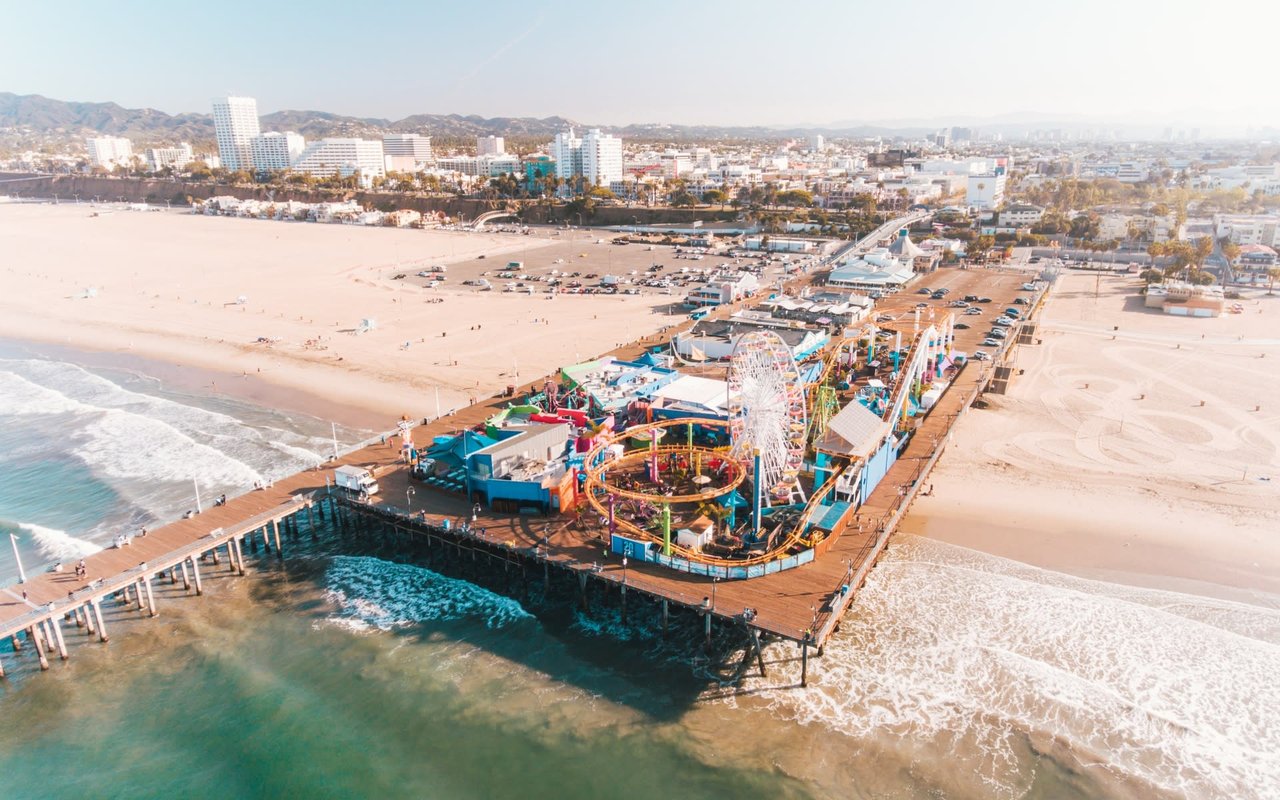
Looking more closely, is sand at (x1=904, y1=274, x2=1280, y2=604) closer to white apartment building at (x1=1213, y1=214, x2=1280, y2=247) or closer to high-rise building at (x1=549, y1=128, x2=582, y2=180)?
white apartment building at (x1=1213, y1=214, x2=1280, y2=247)

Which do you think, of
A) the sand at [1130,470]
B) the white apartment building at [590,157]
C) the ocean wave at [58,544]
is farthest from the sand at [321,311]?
the white apartment building at [590,157]

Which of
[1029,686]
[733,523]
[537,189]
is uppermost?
[537,189]

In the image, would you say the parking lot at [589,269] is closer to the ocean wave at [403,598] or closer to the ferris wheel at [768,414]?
the ferris wheel at [768,414]

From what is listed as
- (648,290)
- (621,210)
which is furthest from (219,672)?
(621,210)

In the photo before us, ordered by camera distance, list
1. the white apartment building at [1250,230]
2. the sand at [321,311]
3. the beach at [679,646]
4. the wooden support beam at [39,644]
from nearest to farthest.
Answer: the beach at [679,646]
the wooden support beam at [39,644]
the sand at [321,311]
the white apartment building at [1250,230]

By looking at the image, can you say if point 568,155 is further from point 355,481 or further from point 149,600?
point 149,600

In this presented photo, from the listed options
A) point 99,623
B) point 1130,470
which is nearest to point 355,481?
point 99,623

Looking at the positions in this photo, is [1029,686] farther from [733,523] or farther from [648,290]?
[648,290]
